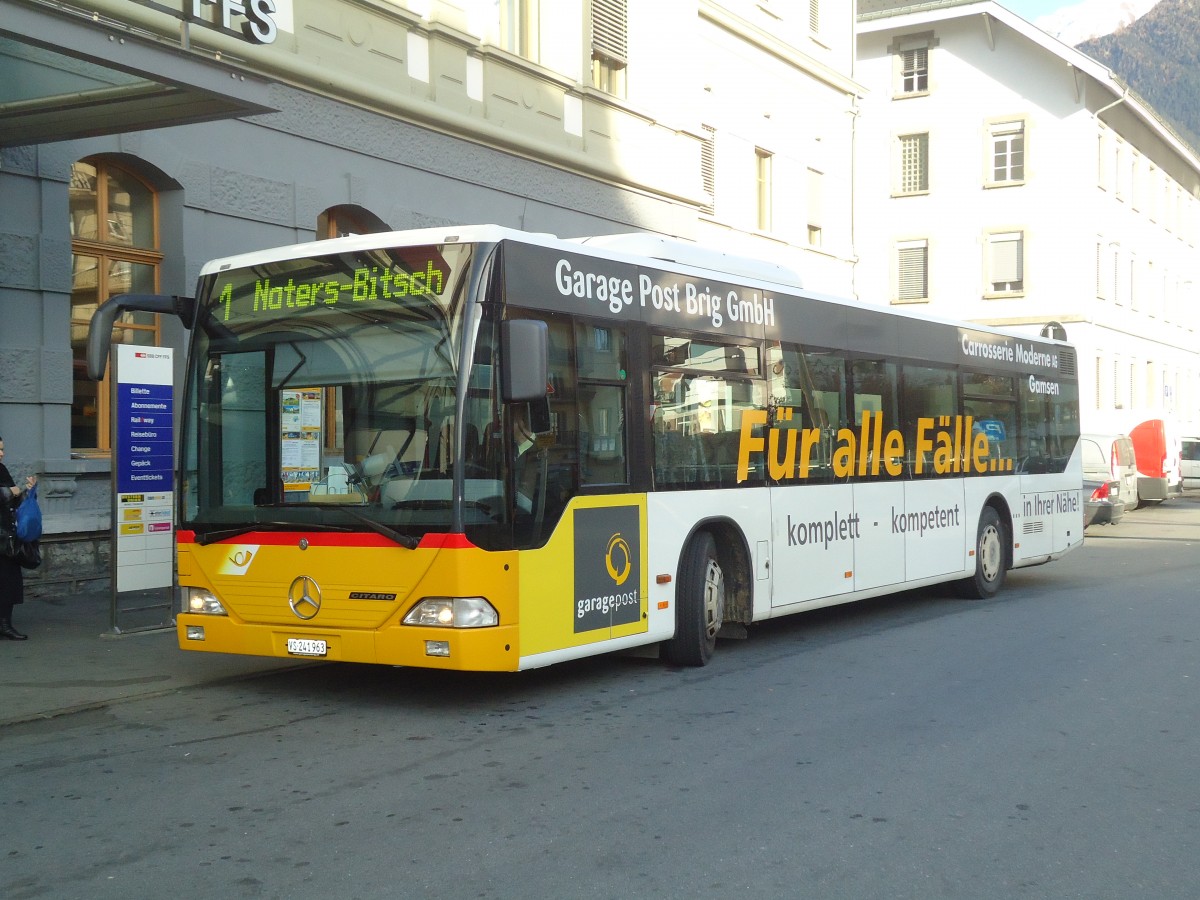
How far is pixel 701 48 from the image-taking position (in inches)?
944

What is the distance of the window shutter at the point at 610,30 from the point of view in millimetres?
20094

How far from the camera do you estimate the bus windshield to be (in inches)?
323

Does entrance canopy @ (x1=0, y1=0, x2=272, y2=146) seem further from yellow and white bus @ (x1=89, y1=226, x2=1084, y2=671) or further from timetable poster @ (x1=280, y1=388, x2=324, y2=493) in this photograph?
timetable poster @ (x1=280, y1=388, x2=324, y2=493)

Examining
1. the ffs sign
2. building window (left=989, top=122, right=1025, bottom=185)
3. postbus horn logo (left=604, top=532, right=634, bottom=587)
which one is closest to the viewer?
postbus horn logo (left=604, top=532, right=634, bottom=587)

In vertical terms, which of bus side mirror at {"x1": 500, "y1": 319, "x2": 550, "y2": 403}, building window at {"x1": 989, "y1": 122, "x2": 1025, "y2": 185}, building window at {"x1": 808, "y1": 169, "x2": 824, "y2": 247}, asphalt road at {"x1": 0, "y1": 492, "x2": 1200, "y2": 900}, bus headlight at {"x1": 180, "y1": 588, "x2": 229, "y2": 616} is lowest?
asphalt road at {"x1": 0, "y1": 492, "x2": 1200, "y2": 900}

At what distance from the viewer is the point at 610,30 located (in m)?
20.4

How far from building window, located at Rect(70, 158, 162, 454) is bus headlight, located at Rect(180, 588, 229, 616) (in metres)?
4.88

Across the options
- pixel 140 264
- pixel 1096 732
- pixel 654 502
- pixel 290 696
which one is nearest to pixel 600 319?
pixel 654 502

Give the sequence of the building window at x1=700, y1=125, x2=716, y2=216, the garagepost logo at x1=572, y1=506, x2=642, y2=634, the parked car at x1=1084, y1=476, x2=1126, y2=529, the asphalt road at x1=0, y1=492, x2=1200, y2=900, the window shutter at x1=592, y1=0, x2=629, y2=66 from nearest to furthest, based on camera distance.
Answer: the asphalt road at x1=0, y1=492, x2=1200, y2=900 → the garagepost logo at x1=572, y1=506, x2=642, y2=634 → the window shutter at x1=592, y1=0, x2=629, y2=66 → the building window at x1=700, y1=125, x2=716, y2=216 → the parked car at x1=1084, y1=476, x2=1126, y2=529

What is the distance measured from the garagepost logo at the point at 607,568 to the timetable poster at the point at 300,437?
1634 millimetres

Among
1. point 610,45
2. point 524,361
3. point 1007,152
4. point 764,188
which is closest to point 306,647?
point 524,361

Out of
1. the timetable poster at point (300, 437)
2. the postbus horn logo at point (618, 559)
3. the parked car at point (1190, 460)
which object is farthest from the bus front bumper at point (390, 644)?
the parked car at point (1190, 460)

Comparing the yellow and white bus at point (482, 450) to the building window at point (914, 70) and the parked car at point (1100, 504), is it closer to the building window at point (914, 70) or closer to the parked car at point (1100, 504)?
the parked car at point (1100, 504)

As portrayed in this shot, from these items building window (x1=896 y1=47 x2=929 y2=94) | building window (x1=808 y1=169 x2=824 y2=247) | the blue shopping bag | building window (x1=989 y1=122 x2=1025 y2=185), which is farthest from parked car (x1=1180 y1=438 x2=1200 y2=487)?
the blue shopping bag
